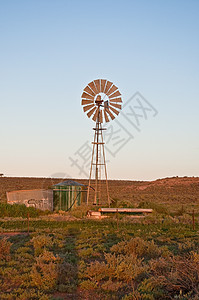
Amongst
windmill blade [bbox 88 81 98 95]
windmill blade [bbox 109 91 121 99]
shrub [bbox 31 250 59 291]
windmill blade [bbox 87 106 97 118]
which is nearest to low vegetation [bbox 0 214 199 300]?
shrub [bbox 31 250 59 291]

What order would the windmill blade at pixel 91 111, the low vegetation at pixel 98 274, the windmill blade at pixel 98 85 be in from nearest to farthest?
the low vegetation at pixel 98 274 < the windmill blade at pixel 98 85 < the windmill blade at pixel 91 111

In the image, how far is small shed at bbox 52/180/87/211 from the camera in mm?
30125

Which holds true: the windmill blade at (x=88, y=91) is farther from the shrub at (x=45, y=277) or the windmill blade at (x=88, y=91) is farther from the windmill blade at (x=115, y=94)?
the shrub at (x=45, y=277)

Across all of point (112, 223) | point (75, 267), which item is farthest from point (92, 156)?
point (75, 267)

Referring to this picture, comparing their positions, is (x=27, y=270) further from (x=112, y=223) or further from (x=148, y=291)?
(x=112, y=223)

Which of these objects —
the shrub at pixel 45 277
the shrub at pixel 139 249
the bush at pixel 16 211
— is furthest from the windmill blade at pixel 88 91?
the shrub at pixel 45 277

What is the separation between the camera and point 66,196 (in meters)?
30.4

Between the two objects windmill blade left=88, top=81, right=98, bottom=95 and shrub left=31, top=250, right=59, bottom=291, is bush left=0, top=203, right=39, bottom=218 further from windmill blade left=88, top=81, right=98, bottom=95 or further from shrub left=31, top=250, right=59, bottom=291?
shrub left=31, top=250, right=59, bottom=291

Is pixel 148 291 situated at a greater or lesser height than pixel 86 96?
lesser

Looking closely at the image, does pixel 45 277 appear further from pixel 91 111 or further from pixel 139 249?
pixel 91 111

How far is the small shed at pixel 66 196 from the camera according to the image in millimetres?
30125

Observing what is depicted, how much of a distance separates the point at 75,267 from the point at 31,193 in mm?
19920

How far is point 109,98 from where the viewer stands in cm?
2806

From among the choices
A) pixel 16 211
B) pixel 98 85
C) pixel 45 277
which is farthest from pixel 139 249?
pixel 98 85
